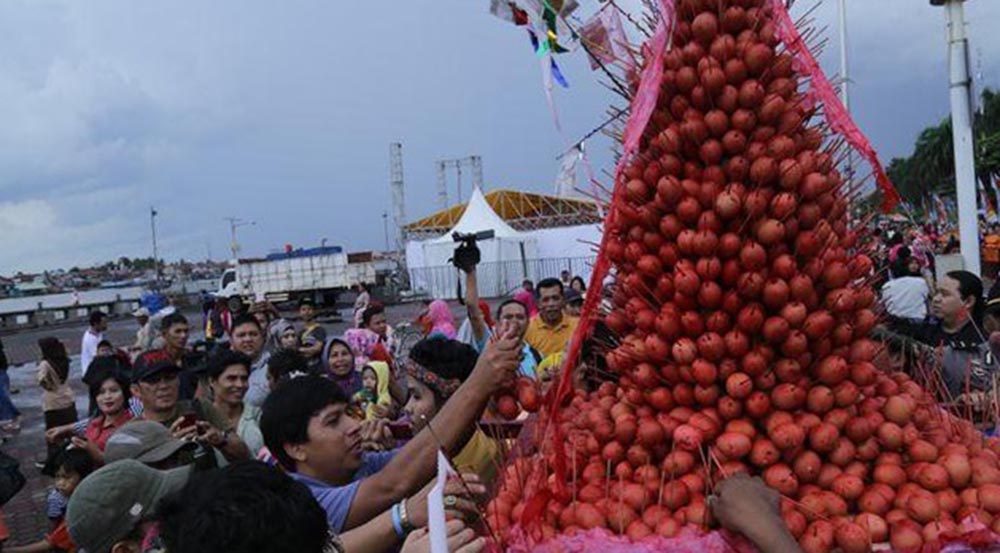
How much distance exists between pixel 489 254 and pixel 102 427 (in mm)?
24435

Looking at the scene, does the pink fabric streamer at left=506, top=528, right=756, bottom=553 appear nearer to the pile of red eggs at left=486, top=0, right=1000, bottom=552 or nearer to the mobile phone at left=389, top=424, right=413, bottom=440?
the pile of red eggs at left=486, top=0, right=1000, bottom=552

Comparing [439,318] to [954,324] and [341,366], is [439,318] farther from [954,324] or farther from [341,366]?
[954,324]

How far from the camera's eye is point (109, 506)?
2281 millimetres

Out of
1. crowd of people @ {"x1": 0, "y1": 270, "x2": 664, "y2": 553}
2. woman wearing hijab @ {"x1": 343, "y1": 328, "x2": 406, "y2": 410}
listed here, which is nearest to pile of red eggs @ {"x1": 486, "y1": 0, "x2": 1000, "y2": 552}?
crowd of people @ {"x1": 0, "y1": 270, "x2": 664, "y2": 553}

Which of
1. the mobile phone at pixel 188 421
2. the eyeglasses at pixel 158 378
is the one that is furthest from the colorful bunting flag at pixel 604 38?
the eyeglasses at pixel 158 378

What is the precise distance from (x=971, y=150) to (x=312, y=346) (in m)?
7.44

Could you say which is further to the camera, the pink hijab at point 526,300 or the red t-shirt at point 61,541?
the pink hijab at point 526,300

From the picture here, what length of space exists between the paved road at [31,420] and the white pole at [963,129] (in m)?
9.67

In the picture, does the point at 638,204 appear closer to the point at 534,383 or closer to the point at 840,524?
the point at 534,383

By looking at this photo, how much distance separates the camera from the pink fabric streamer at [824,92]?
2109mm

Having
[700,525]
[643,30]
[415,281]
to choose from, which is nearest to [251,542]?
[700,525]

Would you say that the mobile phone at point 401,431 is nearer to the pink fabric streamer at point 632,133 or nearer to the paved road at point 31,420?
the pink fabric streamer at point 632,133

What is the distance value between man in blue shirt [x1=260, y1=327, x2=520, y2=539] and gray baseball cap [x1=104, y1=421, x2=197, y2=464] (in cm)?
66

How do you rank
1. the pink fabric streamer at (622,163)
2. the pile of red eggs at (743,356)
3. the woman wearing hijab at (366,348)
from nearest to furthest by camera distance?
1. the pile of red eggs at (743,356)
2. the pink fabric streamer at (622,163)
3. the woman wearing hijab at (366,348)
